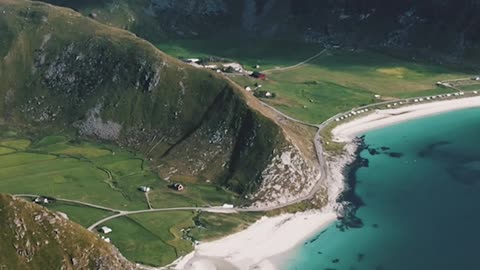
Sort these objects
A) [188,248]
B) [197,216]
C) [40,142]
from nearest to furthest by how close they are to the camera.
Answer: [188,248], [197,216], [40,142]

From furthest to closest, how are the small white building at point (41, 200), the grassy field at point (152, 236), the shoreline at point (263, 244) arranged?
the small white building at point (41, 200), the grassy field at point (152, 236), the shoreline at point (263, 244)

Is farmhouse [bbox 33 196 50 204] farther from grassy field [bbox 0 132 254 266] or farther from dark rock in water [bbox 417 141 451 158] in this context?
dark rock in water [bbox 417 141 451 158]

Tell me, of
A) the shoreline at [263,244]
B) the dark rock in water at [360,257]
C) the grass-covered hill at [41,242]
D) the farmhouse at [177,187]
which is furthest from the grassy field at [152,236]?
the dark rock in water at [360,257]

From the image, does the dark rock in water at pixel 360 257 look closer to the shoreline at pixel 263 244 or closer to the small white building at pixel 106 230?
the shoreline at pixel 263 244

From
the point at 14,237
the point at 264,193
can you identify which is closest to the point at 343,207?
the point at 264,193

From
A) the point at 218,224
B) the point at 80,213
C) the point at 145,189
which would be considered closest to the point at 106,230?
the point at 80,213

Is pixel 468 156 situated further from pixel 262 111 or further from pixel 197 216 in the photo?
pixel 197 216

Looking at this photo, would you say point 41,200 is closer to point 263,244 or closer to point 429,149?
point 263,244
